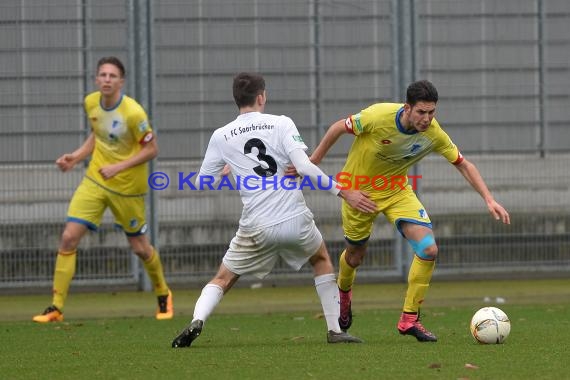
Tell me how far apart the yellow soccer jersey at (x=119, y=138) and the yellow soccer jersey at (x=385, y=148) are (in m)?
2.46

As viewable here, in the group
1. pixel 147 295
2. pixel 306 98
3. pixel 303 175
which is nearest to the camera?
pixel 303 175

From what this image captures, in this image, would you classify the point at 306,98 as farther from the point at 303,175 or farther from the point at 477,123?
the point at 303,175

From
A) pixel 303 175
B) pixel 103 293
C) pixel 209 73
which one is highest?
pixel 209 73

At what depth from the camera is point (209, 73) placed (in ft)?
48.0

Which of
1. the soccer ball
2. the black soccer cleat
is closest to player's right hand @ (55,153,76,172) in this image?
the black soccer cleat

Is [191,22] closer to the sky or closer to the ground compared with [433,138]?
closer to the sky

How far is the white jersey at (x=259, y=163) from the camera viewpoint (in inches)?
318

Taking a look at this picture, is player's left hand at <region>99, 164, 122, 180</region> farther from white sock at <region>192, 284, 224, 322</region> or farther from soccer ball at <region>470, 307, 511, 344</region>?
soccer ball at <region>470, 307, 511, 344</region>

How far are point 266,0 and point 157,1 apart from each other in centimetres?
124

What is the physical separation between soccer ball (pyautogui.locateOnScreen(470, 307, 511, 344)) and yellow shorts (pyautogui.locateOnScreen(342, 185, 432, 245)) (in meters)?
0.96

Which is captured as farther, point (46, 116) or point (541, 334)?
point (46, 116)

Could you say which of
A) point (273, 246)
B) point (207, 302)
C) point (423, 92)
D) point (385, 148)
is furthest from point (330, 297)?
point (423, 92)

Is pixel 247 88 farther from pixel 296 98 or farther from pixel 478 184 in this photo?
pixel 296 98

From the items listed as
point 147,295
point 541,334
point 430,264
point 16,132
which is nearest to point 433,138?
point 430,264
